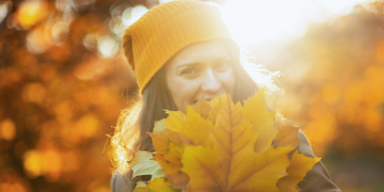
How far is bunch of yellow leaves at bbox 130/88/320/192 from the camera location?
705 millimetres

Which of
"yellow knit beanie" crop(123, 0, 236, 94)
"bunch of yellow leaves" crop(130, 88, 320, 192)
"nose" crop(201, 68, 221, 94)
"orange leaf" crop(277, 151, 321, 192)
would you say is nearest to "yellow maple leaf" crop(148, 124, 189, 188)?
"bunch of yellow leaves" crop(130, 88, 320, 192)

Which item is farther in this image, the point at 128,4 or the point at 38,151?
the point at 128,4

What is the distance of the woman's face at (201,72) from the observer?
1.66 metres

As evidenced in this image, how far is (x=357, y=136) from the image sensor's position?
10.1 m

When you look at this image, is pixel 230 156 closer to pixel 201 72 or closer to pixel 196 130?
pixel 196 130

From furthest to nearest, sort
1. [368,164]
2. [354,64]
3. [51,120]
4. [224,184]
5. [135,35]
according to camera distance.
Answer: [368,164], [354,64], [51,120], [135,35], [224,184]

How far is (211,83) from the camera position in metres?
1.62

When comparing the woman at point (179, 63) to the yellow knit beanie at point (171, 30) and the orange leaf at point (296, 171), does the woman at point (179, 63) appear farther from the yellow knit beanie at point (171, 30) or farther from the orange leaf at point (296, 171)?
the orange leaf at point (296, 171)

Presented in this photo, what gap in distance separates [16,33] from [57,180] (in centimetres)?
216

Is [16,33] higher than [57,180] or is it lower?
higher

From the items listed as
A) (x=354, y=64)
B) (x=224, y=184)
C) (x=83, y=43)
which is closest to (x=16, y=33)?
(x=83, y=43)

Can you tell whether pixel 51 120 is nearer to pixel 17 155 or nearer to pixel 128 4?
pixel 17 155

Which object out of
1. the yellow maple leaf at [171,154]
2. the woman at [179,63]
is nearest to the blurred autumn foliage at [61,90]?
the woman at [179,63]

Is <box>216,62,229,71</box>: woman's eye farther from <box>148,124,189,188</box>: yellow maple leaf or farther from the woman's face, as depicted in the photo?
<box>148,124,189,188</box>: yellow maple leaf
